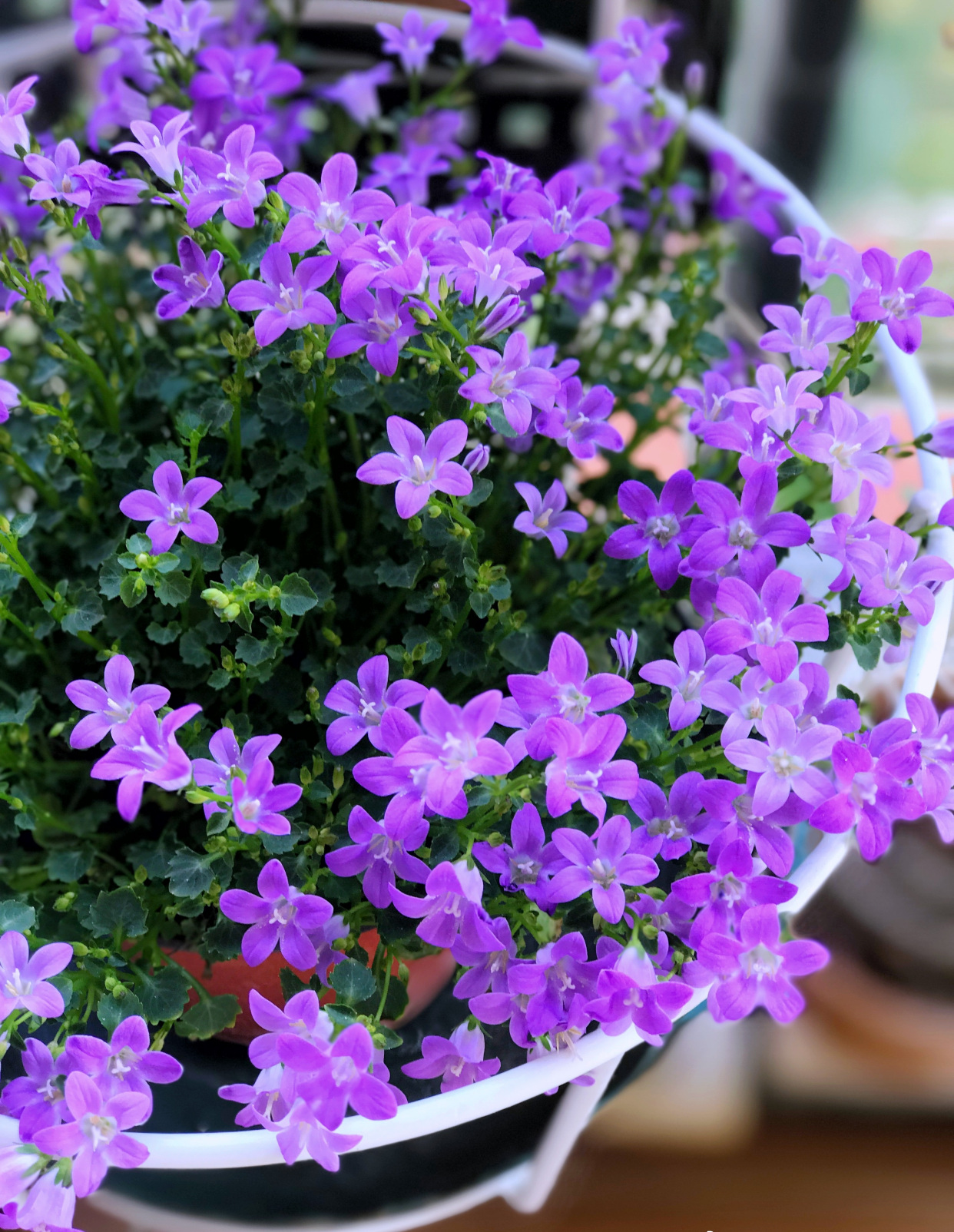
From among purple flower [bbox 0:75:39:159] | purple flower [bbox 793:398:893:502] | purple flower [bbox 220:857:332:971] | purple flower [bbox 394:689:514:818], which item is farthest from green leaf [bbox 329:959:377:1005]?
purple flower [bbox 0:75:39:159]

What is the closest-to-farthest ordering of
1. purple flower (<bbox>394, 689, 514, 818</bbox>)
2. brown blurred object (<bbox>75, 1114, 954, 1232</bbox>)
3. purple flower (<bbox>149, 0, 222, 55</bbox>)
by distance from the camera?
purple flower (<bbox>394, 689, 514, 818</bbox>), purple flower (<bbox>149, 0, 222, 55</bbox>), brown blurred object (<bbox>75, 1114, 954, 1232</bbox>)

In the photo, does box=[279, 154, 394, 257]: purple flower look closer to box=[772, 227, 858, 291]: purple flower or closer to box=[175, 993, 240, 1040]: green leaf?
box=[772, 227, 858, 291]: purple flower

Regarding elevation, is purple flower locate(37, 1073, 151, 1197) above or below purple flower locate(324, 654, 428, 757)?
below

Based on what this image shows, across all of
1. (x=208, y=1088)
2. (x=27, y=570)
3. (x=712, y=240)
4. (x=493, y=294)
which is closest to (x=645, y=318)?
(x=712, y=240)

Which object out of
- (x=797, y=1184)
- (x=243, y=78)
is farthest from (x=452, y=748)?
(x=797, y=1184)

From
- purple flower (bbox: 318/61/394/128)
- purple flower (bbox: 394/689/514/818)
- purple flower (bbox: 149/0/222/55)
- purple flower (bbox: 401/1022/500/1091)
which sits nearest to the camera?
purple flower (bbox: 394/689/514/818)

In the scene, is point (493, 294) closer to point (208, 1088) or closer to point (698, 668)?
point (698, 668)
